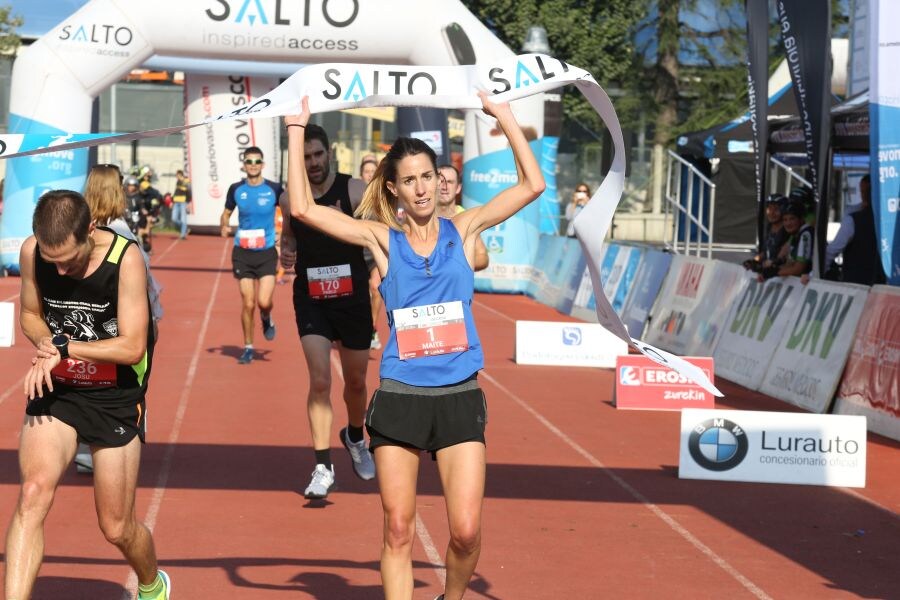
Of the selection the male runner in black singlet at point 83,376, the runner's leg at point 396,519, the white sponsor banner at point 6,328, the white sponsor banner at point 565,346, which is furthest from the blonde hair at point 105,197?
the white sponsor banner at point 6,328

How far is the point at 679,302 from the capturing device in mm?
15766

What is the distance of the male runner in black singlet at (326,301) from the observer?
7.51 metres

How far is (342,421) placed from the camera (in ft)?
34.3

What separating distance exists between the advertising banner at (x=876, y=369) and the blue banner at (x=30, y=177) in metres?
13.5

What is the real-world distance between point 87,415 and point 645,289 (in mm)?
12792

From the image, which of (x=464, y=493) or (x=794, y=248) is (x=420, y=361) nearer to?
(x=464, y=493)

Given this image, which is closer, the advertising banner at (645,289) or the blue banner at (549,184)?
the advertising banner at (645,289)

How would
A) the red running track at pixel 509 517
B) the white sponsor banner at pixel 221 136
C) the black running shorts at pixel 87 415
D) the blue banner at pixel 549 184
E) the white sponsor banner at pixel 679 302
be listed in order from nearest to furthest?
1. the black running shorts at pixel 87 415
2. the red running track at pixel 509 517
3. the white sponsor banner at pixel 679 302
4. the blue banner at pixel 549 184
5. the white sponsor banner at pixel 221 136

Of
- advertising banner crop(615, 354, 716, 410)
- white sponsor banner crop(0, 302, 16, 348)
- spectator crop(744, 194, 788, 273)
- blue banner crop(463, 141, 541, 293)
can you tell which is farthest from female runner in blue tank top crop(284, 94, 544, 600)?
blue banner crop(463, 141, 541, 293)

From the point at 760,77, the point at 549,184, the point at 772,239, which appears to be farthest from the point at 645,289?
the point at 549,184

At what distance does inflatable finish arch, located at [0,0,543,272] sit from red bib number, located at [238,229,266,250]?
6.61 m

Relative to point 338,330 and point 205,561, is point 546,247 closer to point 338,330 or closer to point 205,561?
point 338,330

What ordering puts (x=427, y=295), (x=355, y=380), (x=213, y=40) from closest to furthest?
(x=427, y=295), (x=355, y=380), (x=213, y=40)

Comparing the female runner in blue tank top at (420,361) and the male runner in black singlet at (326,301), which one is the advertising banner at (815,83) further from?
the female runner in blue tank top at (420,361)
